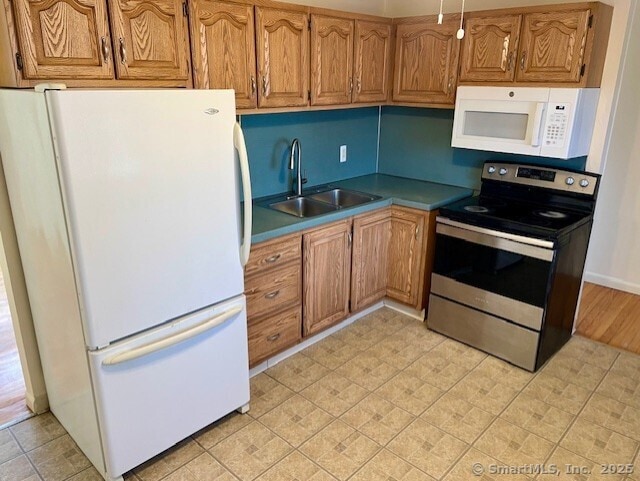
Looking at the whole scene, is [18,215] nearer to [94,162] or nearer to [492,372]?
[94,162]

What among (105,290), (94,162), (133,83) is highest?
(133,83)

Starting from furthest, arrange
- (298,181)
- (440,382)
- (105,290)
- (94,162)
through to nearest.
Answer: (298,181), (440,382), (105,290), (94,162)

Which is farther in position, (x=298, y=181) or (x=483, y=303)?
(x=298, y=181)

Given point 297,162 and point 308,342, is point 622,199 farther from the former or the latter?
point 308,342

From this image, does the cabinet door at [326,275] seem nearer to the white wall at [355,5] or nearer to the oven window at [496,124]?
the oven window at [496,124]

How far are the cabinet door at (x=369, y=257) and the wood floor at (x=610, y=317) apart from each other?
4.63 ft

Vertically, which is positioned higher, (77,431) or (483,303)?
(483,303)

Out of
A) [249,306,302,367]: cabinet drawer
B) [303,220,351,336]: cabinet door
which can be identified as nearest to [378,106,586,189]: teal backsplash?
[303,220,351,336]: cabinet door

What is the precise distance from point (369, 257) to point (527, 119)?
1265mm

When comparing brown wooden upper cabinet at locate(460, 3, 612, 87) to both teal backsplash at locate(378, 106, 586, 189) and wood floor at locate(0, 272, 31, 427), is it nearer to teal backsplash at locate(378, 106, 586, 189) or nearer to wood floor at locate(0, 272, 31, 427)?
teal backsplash at locate(378, 106, 586, 189)

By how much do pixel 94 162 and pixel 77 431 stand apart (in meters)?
1.30

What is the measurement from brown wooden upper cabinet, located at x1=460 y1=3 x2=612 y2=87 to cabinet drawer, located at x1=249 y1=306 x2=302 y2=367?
6.04 ft

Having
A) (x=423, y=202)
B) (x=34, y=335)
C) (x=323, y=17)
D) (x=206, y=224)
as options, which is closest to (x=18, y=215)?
(x=34, y=335)

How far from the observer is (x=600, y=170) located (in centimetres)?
280
